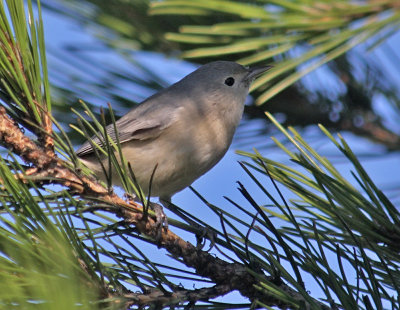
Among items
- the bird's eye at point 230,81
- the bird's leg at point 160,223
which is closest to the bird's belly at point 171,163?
the bird's eye at point 230,81

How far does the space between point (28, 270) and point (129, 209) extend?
0.50 meters

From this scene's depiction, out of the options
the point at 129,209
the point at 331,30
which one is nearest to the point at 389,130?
the point at 331,30

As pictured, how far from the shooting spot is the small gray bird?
3.35 metres

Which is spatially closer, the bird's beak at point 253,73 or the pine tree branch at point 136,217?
the pine tree branch at point 136,217

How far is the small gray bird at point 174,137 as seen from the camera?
3.35 m

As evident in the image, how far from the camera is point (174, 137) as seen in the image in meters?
3.52

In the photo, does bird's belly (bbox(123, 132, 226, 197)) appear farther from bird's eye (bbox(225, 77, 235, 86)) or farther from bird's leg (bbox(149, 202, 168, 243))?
bird's leg (bbox(149, 202, 168, 243))

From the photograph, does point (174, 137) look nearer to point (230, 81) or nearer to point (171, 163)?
point (171, 163)

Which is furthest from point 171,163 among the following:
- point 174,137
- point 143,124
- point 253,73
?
point 253,73

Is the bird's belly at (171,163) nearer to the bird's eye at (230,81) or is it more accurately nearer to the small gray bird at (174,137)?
the small gray bird at (174,137)

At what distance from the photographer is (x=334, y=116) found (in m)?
3.05

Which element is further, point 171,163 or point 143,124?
→ point 143,124

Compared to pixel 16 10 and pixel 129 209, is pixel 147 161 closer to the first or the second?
pixel 129 209

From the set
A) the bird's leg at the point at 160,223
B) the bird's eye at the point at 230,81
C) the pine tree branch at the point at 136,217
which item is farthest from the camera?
the bird's eye at the point at 230,81
